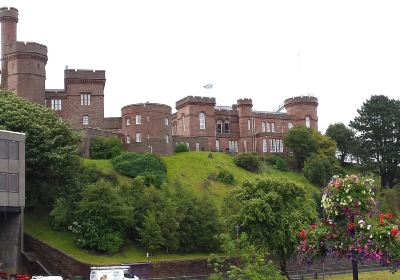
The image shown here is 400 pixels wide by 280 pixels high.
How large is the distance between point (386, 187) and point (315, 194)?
689 inches

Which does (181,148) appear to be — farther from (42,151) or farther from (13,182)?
(13,182)

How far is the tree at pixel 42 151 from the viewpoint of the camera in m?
48.6

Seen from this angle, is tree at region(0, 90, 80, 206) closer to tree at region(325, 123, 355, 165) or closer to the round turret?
the round turret

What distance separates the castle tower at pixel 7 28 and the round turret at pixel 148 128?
14757mm

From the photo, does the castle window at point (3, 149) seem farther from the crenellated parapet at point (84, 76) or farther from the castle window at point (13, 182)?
the crenellated parapet at point (84, 76)

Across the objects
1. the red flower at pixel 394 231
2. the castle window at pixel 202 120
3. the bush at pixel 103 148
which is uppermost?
the castle window at pixel 202 120

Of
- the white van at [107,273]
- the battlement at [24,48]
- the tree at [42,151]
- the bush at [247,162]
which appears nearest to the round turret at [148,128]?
the bush at [247,162]

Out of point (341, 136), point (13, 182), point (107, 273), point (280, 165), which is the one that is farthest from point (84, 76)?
point (107, 273)

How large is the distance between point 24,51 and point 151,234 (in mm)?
33397

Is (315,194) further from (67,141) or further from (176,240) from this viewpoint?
(67,141)

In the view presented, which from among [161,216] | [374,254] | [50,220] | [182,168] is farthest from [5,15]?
[374,254]

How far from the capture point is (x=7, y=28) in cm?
7481

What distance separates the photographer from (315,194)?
65312mm

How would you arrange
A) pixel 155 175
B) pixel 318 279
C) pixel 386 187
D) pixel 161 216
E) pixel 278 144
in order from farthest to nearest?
pixel 278 144, pixel 386 187, pixel 155 175, pixel 161 216, pixel 318 279
